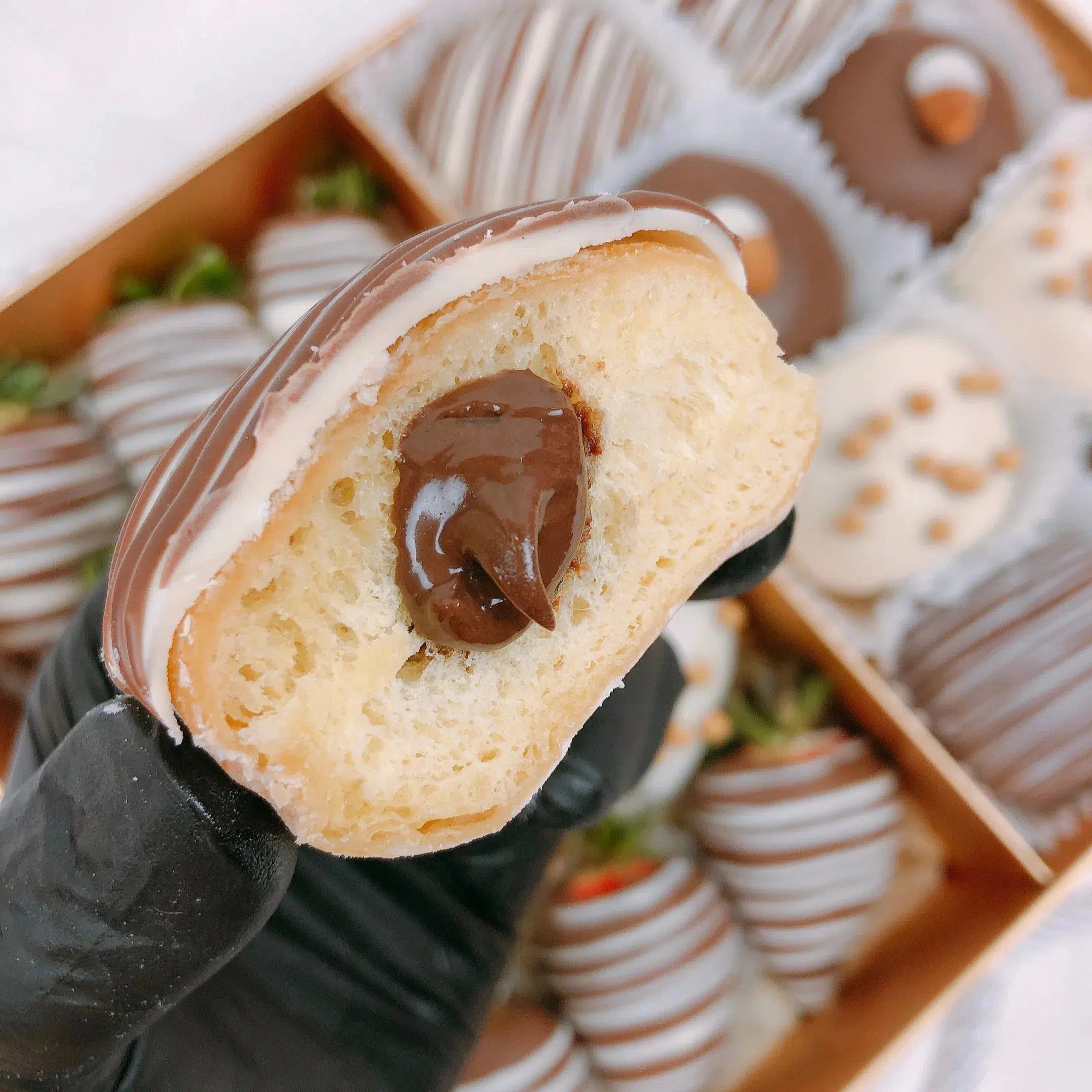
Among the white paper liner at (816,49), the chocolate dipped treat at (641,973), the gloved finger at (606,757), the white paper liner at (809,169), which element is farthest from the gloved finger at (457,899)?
the white paper liner at (816,49)

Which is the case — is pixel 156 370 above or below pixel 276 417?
above

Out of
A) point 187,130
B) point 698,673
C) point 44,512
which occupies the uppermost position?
point 187,130

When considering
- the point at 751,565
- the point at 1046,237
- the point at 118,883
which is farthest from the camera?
the point at 1046,237

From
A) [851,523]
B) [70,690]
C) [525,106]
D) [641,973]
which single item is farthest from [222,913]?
[525,106]

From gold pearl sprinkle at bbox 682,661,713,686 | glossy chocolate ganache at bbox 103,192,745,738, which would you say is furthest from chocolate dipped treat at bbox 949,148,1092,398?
glossy chocolate ganache at bbox 103,192,745,738

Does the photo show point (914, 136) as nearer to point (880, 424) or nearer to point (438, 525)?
point (880, 424)

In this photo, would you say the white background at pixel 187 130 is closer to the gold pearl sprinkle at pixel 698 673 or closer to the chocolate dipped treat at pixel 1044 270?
the gold pearl sprinkle at pixel 698 673
